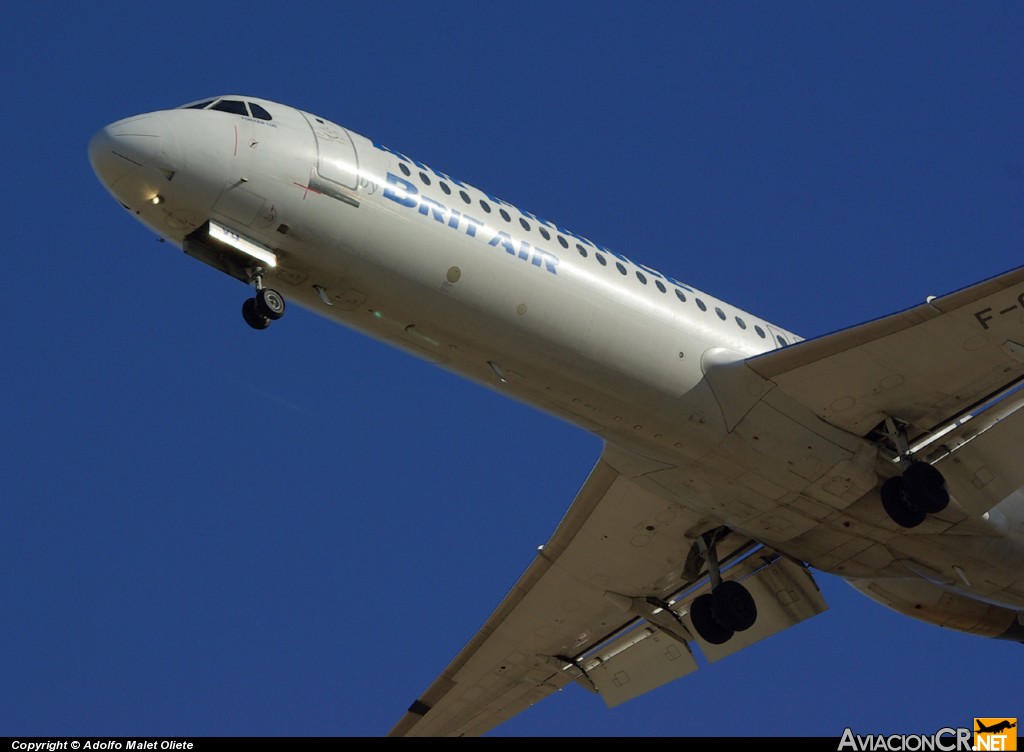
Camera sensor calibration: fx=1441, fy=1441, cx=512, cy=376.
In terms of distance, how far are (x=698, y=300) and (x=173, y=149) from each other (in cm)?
859

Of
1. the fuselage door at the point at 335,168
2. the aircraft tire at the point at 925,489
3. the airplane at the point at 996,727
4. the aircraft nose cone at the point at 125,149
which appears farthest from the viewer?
the aircraft tire at the point at 925,489

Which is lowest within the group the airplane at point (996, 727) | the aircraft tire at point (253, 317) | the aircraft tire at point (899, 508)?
the airplane at point (996, 727)

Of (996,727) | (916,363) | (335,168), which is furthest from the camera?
(916,363)

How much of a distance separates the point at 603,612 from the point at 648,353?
8086mm

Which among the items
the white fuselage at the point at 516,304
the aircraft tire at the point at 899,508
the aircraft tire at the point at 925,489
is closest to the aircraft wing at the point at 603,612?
the white fuselage at the point at 516,304

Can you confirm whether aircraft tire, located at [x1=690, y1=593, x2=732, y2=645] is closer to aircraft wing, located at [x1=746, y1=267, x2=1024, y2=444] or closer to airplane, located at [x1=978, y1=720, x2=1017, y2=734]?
aircraft wing, located at [x1=746, y1=267, x2=1024, y2=444]

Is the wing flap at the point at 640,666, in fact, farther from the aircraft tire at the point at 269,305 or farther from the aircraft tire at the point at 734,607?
the aircraft tire at the point at 269,305

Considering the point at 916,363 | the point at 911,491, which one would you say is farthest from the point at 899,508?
the point at 916,363

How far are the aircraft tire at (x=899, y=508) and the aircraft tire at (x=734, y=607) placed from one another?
3.82 m

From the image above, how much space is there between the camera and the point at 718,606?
25.5 m

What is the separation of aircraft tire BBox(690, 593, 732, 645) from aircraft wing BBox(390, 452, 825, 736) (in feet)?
2.58

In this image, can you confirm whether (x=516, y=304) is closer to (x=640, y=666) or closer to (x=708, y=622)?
(x=708, y=622)

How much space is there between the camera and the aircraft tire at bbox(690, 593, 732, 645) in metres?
25.7

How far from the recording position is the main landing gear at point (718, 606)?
25406mm
